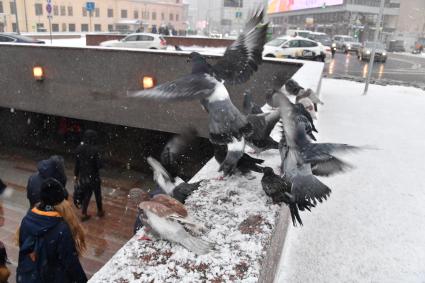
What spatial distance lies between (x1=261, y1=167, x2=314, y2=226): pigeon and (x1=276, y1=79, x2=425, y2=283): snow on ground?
0.72 metres

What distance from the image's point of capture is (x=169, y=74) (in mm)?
9375

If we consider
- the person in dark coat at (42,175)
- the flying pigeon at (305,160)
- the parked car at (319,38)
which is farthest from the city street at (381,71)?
the flying pigeon at (305,160)

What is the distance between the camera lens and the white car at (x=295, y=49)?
63.8 feet

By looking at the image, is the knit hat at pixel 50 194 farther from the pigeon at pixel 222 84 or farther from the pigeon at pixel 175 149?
the pigeon at pixel 222 84

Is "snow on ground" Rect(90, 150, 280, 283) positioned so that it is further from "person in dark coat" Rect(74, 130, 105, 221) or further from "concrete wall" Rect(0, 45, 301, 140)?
"concrete wall" Rect(0, 45, 301, 140)

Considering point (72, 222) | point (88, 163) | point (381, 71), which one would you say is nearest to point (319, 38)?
point (381, 71)

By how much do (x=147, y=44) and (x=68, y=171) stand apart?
512 inches

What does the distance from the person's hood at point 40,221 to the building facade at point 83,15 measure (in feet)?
163

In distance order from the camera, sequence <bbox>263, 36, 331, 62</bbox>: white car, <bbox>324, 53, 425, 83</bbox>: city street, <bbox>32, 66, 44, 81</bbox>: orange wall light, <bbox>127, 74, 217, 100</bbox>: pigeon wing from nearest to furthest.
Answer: <bbox>127, 74, 217, 100</bbox>: pigeon wing → <bbox>32, 66, 44, 81</bbox>: orange wall light → <bbox>324, 53, 425, 83</bbox>: city street → <bbox>263, 36, 331, 62</bbox>: white car

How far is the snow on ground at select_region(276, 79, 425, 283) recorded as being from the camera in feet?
9.50

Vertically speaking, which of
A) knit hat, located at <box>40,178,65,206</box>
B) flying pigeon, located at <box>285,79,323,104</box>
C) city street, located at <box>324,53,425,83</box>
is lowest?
city street, located at <box>324,53,425,83</box>

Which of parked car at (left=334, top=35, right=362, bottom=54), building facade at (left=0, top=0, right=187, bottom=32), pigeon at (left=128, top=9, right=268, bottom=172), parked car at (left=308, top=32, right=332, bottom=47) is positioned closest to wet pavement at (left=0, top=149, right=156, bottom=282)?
pigeon at (left=128, top=9, right=268, bottom=172)

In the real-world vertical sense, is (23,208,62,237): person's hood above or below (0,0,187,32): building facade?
below

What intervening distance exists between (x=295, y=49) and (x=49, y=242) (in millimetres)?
19257
